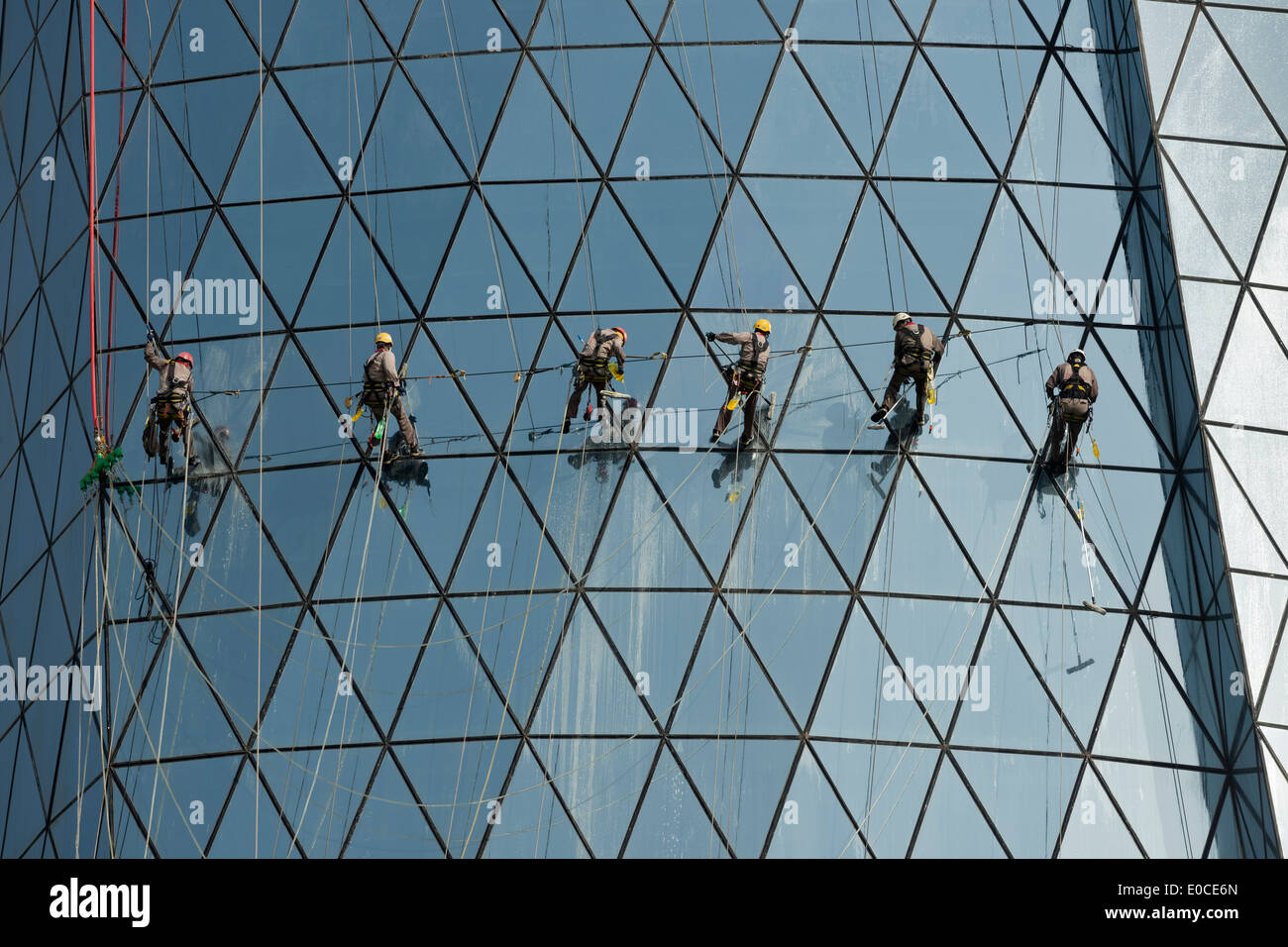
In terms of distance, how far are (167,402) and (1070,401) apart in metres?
12.1

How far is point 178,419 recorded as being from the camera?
68.1 feet

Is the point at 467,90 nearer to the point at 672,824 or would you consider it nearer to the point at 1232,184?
the point at 672,824

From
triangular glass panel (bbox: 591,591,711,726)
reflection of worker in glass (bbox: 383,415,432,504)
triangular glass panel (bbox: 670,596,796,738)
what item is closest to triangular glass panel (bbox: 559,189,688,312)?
reflection of worker in glass (bbox: 383,415,432,504)

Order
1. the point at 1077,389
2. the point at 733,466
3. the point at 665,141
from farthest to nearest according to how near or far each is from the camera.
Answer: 1. the point at 665,141
2. the point at 733,466
3. the point at 1077,389

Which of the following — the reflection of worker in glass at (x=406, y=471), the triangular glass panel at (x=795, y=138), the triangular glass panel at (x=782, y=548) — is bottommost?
the triangular glass panel at (x=782, y=548)

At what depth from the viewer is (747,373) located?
66.7ft

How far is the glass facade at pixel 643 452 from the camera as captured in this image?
19.7 m

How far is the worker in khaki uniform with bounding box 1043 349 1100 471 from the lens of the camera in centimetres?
2042

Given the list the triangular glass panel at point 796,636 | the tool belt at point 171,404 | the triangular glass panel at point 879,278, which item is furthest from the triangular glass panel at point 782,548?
the tool belt at point 171,404

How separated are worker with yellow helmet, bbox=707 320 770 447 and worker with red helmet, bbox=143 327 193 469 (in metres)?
7.15

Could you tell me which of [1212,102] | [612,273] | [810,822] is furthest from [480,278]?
[1212,102]

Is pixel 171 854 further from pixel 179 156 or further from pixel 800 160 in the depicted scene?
pixel 800 160

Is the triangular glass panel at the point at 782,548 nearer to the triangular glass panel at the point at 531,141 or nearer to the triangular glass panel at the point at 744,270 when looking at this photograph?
the triangular glass panel at the point at 744,270

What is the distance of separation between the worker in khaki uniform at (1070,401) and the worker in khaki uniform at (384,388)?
28.7ft
